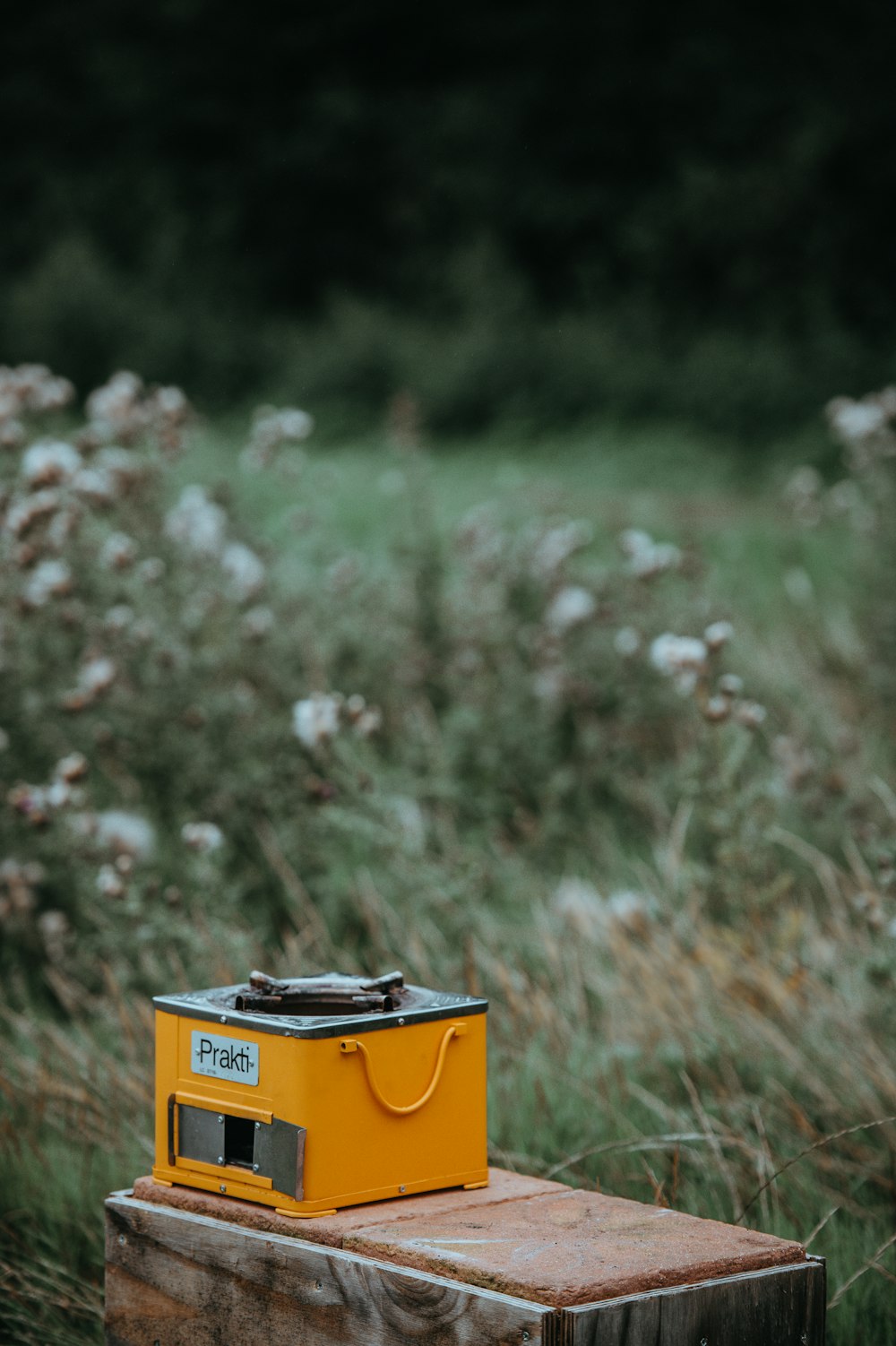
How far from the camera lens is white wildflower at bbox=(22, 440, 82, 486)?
177 inches

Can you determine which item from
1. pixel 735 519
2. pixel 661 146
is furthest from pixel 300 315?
pixel 735 519

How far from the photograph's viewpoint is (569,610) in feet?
18.2

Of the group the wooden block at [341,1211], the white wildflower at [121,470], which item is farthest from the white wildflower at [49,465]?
the wooden block at [341,1211]

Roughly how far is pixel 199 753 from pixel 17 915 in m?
0.70

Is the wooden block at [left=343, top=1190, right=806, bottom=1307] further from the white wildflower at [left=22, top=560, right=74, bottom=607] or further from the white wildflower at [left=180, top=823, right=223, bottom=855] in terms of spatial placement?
the white wildflower at [left=22, top=560, right=74, bottom=607]

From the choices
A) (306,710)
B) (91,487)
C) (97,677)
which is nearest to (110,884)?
(306,710)

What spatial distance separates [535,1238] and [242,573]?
3404mm

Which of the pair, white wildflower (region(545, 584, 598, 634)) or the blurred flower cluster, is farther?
white wildflower (region(545, 584, 598, 634))

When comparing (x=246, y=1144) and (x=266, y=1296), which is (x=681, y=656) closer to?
(x=246, y=1144)

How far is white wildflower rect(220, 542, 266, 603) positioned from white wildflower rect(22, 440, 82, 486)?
2.28 feet

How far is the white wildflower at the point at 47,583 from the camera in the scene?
4.54m

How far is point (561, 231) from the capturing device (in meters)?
23.6

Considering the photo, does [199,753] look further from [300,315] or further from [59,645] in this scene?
[300,315]

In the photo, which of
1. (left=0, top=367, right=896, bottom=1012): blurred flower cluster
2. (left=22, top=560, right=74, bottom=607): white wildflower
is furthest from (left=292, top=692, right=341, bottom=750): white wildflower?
(left=22, top=560, right=74, bottom=607): white wildflower
